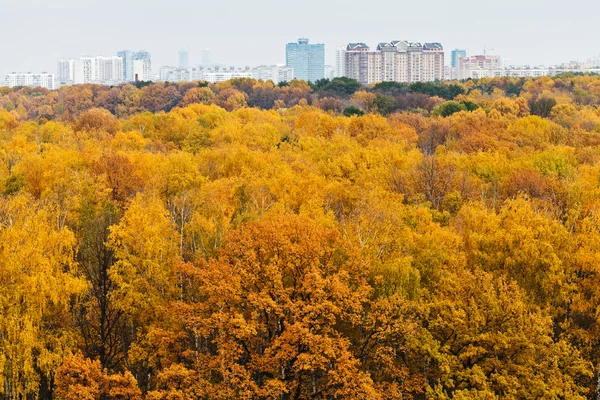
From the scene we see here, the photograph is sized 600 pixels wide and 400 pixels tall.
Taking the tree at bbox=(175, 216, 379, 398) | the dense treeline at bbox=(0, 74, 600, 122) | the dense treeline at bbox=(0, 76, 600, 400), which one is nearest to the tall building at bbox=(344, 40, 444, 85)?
the dense treeline at bbox=(0, 74, 600, 122)

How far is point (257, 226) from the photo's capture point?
20359 mm

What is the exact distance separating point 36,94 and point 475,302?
96.0 metres

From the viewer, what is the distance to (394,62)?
583 ft

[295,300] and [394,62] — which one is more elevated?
[394,62]

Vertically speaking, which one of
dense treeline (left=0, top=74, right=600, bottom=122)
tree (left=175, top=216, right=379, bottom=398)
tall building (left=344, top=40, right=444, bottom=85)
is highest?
tall building (left=344, top=40, right=444, bottom=85)

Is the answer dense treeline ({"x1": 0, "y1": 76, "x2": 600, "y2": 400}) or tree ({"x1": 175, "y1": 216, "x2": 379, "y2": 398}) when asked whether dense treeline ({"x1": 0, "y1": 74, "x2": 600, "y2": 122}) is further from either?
tree ({"x1": 175, "y1": 216, "x2": 379, "y2": 398})

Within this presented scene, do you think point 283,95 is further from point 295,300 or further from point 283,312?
point 283,312

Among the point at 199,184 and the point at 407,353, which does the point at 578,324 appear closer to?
the point at 407,353

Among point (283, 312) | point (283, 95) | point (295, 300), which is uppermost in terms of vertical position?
point (283, 95)

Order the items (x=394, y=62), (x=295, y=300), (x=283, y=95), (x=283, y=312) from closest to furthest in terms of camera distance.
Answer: (x=283, y=312), (x=295, y=300), (x=283, y=95), (x=394, y=62)

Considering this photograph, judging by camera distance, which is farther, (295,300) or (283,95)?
(283,95)

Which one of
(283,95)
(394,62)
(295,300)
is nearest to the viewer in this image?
(295,300)

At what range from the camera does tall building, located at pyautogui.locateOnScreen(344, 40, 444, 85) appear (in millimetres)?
177750

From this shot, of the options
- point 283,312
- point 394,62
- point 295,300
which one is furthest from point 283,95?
point 394,62
